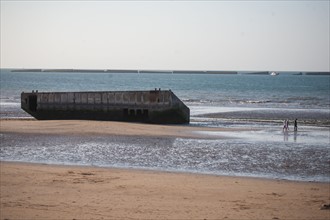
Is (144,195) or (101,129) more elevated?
(101,129)

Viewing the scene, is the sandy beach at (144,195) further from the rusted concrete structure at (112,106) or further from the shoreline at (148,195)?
the rusted concrete structure at (112,106)

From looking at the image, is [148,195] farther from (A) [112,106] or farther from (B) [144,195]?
(A) [112,106]

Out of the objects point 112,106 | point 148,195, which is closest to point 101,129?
point 112,106

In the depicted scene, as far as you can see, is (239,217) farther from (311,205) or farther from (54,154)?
(54,154)

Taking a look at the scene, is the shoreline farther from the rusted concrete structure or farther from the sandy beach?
the rusted concrete structure

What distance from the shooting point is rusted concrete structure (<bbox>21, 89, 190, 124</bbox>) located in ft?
109

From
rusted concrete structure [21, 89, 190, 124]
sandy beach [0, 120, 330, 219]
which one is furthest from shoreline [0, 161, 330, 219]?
rusted concrete structure [21, 89, 190, 124]

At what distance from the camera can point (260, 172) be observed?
1612 centimetres

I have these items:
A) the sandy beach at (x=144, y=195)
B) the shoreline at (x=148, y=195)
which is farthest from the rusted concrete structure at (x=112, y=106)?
the shoreline at (x=148, y=195)

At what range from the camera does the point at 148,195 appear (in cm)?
1177

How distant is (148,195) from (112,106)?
23.3 metres

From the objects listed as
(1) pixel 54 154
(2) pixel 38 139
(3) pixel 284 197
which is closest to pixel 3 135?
(2) pixel 38 139

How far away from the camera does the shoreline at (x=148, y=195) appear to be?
10078 mm

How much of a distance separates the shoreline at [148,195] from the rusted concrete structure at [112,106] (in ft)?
58.7
